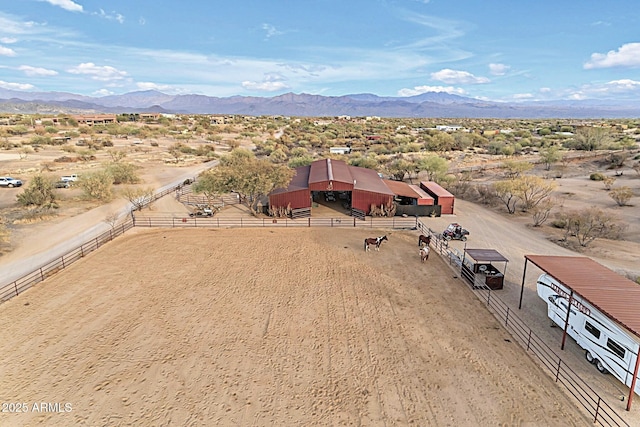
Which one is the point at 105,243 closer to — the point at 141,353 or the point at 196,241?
the point at 196,241

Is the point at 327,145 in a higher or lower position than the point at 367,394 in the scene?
higher

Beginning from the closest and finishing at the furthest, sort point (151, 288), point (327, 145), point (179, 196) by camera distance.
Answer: point (151, 288), point (179, 196), point (327, 145)

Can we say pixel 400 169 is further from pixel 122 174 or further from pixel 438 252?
pixel 122 174

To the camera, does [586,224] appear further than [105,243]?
Yes

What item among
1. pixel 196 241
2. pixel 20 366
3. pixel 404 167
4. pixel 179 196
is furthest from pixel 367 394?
pixel 404 167

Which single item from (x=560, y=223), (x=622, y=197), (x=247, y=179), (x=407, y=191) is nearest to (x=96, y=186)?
(x=247, y=179)

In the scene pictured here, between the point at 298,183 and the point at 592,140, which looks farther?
the point at 592,140
